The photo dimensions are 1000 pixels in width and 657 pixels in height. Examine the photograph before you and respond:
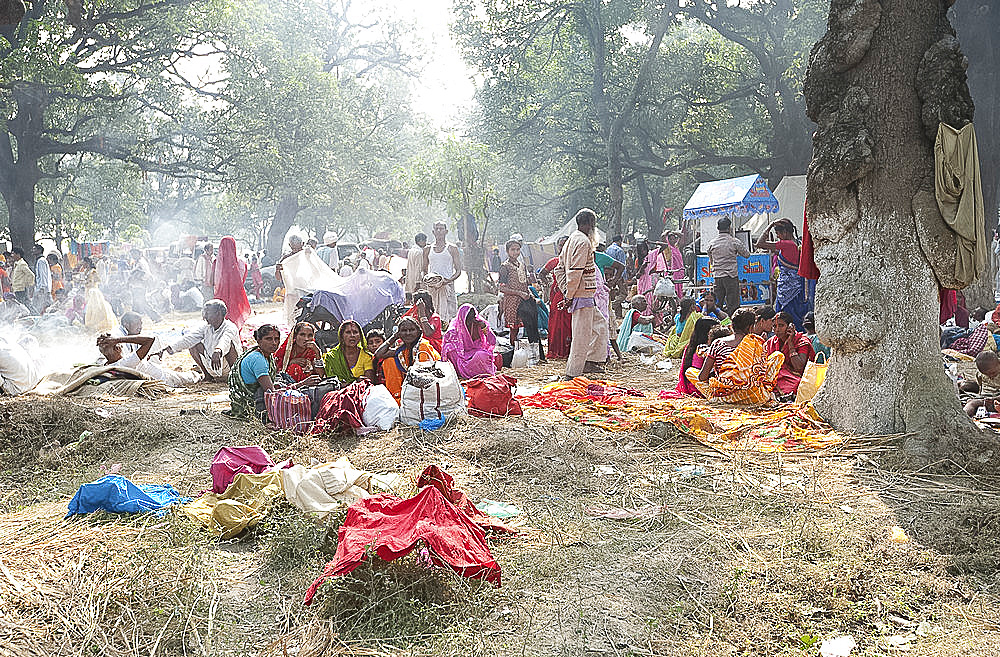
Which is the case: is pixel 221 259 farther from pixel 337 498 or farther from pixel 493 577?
pixel 493 577

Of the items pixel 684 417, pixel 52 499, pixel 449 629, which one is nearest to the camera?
pixel 449 629

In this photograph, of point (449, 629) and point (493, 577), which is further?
point (493, 577)

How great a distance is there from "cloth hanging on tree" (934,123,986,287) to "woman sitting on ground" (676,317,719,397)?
2636 millimetres

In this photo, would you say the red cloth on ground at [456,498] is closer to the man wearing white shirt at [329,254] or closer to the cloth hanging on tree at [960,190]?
the cloth hanging on tree at [960,190]

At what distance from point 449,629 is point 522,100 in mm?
23650

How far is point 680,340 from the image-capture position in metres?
10.0

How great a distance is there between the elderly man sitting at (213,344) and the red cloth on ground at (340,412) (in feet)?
9.53

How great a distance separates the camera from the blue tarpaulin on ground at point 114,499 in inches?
178

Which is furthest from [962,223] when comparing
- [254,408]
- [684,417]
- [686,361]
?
[254,408]

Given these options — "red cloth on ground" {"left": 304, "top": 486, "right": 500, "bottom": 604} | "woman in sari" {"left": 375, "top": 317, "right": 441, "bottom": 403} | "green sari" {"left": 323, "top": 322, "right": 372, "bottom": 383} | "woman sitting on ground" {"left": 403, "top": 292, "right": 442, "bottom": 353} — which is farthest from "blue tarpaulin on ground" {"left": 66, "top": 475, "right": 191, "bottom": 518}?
"woman sitting on ground" {"left": 403, "top": 292, "right": 442, "bottom": 353}

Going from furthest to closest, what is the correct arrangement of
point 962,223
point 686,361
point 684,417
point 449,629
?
1. point 686,361
2. point 684,417
3. point 962,223
4. point 449,629

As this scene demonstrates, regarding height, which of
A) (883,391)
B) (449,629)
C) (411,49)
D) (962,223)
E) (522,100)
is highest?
(411,49)

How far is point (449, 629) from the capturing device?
322 cm

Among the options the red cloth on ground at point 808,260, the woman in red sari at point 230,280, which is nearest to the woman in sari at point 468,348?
the red cloth on ground at point 808,260
